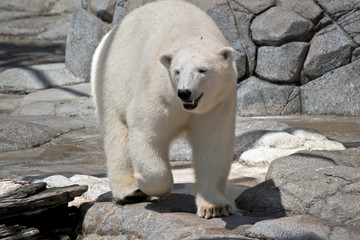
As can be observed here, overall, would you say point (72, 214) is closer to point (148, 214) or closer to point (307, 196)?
point (148, 214)

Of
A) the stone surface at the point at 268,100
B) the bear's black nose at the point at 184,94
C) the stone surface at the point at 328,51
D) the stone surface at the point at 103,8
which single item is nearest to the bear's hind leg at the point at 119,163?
the bear's black nose at the point at 184,94

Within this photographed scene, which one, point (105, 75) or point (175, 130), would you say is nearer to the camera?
point (175, 130)

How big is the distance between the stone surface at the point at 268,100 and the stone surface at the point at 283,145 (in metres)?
2.51

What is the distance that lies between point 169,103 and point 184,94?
1.22 ft

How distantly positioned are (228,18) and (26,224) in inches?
231

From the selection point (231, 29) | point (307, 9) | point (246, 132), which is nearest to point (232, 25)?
point (231, 29)

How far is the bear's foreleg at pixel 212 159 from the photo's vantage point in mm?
3803

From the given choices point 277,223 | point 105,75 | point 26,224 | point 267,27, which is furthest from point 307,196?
point 267,27

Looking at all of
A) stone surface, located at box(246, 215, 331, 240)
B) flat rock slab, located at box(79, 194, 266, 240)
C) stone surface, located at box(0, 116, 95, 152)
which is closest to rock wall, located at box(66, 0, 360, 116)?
stone surface, located at box(0, 116, 95, 152)

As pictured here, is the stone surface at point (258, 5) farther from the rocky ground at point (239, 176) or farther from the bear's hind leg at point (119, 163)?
the bear's hind leg at point (119, 163)

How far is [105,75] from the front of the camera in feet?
15.1

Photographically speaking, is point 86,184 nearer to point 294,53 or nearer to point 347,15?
point 294,53

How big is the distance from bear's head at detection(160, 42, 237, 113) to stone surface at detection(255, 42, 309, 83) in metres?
5.67

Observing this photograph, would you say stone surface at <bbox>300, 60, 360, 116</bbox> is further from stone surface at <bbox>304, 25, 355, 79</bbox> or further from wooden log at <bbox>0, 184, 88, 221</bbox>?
wooden log at <bbox>0, 184, 88, 221</bbox>
